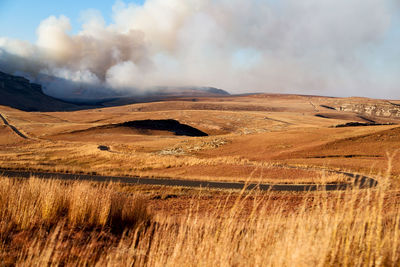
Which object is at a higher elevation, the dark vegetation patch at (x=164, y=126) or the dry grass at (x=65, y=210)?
the dry grass at (x=65, y=210)

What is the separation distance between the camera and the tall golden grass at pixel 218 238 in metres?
3.55

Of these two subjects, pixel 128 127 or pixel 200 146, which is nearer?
pixel 200 146

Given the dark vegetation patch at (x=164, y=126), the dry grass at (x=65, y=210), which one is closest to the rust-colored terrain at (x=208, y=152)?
the dark vegetation patch at (x=164, y=126)

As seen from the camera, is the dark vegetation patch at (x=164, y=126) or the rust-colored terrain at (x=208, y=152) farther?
the dark vegetation patch at (x=164, y=126)

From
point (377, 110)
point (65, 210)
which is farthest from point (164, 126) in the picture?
point (377, 110)

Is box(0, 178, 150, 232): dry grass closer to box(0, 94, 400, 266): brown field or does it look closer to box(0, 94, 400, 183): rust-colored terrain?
box(0, 94, 400, 266): brown field

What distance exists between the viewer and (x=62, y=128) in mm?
76375

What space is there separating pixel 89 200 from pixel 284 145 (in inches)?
1685

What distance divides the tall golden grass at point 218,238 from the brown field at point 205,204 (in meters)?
0.03

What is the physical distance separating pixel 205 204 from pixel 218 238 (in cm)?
796

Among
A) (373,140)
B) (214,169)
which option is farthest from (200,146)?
(373,140)

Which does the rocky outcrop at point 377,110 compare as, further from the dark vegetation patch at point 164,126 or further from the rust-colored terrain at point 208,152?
the dark vegetation patch at point 164,126

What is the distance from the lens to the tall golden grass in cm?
355

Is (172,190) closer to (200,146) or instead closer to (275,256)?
(275,256)
